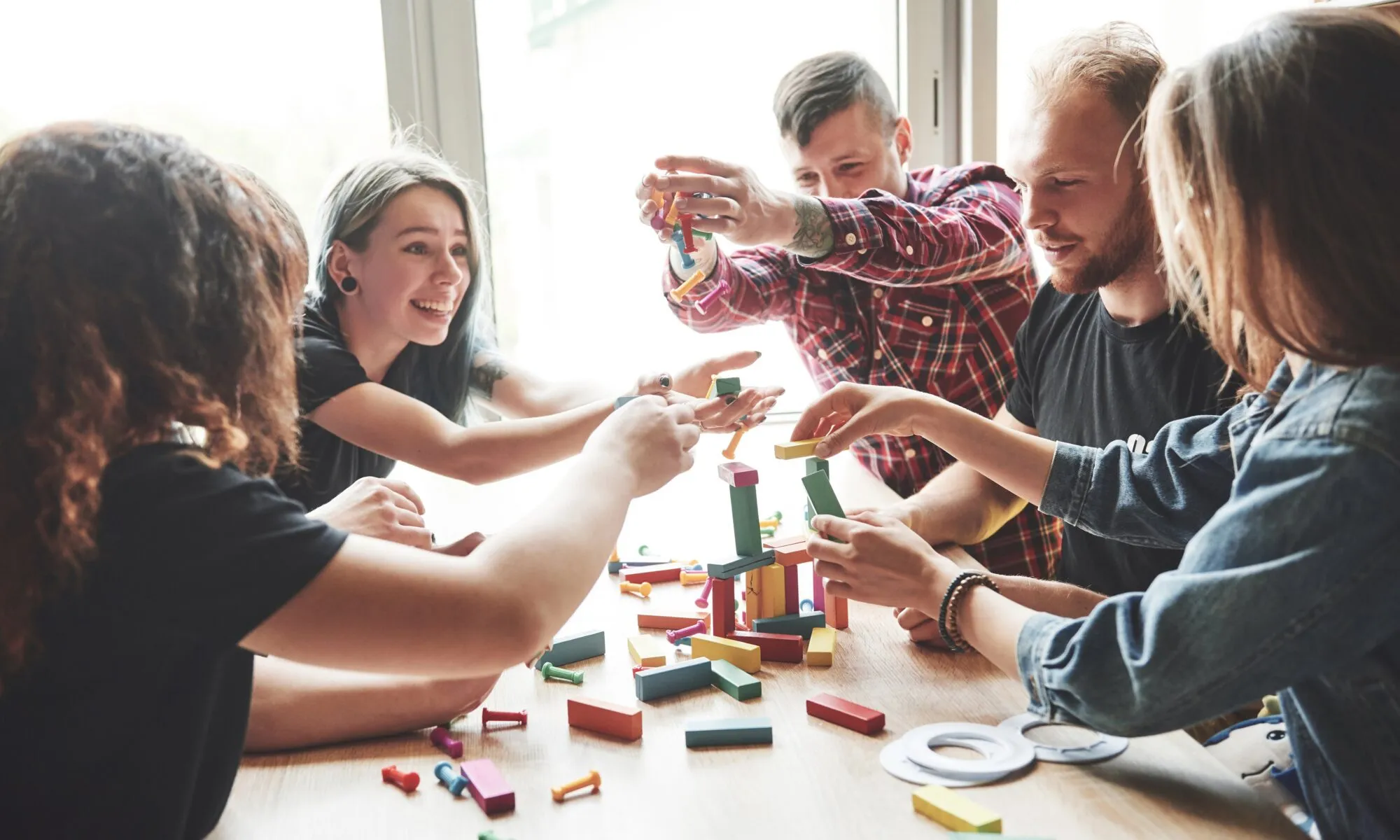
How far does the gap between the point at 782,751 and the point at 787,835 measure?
15 centimetres

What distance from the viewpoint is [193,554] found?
0.75 metres

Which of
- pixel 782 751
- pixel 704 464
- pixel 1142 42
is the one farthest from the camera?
pixel 704 464

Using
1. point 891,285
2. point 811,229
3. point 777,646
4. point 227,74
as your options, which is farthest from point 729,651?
point 227,74

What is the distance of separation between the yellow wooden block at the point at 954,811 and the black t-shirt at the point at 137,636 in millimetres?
516

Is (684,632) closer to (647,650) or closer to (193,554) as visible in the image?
(647,650)

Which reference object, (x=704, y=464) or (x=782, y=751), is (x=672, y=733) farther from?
(x=704, y=464)

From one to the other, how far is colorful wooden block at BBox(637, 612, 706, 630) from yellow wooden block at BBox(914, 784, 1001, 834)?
48 cm

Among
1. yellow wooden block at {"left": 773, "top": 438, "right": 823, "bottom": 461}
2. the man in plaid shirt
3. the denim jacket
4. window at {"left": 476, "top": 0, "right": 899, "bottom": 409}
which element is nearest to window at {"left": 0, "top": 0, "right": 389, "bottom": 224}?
window at {"left": 476, "top": 0, "right": 899, "bottom": 409}

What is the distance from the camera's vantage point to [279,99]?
2391mm

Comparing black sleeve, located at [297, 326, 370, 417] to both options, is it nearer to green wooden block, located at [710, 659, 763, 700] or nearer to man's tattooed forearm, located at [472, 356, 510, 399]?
man's tattooed forearm, located at [472, 356, 510, 399]

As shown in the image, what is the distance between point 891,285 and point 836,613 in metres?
0.84

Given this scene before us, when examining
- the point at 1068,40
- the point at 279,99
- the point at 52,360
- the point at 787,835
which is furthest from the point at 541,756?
the point at 279,99

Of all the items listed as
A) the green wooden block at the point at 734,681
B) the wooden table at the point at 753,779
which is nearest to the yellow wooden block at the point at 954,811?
the wooden table at the point at 753,779

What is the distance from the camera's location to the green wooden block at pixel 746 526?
1.31m
